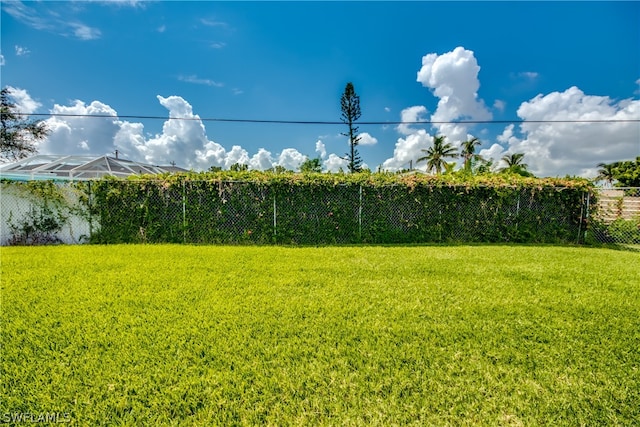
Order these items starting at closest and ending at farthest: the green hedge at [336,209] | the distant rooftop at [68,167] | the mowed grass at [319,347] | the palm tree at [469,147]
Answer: the mowed grass at [319,347] → the green hedge at [336,209] → the distant rooftop at [68,167] → the palm tree at [469,147]

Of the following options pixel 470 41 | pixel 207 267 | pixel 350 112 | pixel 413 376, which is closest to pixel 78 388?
pixel 413 376

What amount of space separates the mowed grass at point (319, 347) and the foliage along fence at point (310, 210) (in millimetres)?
3092

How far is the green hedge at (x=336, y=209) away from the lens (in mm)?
7309

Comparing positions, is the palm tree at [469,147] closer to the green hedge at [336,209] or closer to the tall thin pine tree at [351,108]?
the tall thin pine tree at [351,108]

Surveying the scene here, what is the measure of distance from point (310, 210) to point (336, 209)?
718mm

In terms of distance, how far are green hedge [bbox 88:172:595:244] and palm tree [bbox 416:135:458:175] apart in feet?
70.4

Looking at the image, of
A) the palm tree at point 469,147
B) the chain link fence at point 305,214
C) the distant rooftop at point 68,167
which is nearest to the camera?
the chain link fence at point 305,214

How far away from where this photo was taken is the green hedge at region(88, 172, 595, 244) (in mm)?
7309

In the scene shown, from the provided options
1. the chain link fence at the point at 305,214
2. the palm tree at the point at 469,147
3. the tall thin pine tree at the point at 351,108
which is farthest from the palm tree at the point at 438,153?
the chain link fence at the point at 305,214

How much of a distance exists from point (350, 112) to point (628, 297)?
67.7 feet

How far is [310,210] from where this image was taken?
756 cm

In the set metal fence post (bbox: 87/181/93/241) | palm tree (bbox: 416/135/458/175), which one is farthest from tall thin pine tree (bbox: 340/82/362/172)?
metal fence post (bbox: 87/181/93/241)

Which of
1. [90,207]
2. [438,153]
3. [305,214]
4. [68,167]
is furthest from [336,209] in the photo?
[438,153]

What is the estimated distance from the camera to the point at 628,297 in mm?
3496
